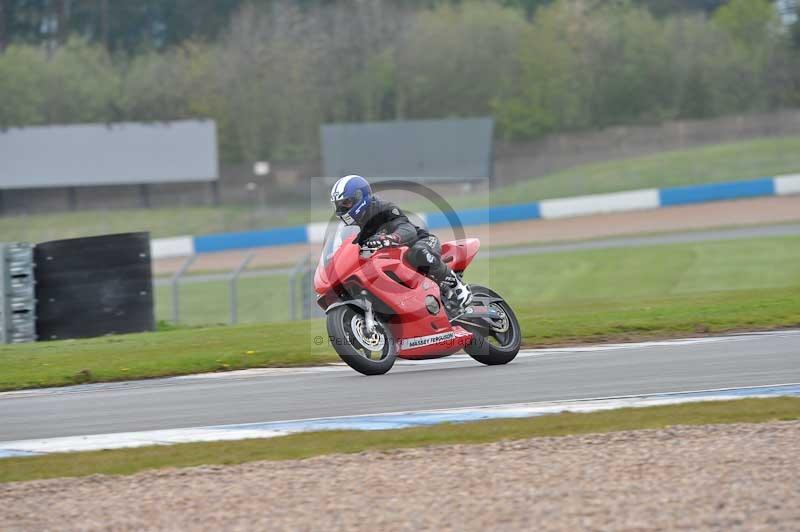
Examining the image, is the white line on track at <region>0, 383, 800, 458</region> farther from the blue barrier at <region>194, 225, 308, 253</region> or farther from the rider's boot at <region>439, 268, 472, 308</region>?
the blue barrier at <region>194, 225, 308, 253</region>

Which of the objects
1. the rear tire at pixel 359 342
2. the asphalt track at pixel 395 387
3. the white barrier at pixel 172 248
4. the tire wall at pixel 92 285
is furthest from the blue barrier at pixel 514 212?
the rear tire at pixel 359 342

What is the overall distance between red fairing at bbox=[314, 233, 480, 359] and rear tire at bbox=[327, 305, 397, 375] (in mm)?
131

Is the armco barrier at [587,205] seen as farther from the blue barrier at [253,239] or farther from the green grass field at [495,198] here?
the green grass field at [495,198]

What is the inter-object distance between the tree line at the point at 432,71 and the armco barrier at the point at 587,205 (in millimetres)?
22499

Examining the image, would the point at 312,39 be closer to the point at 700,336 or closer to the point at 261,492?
the point at 700,336

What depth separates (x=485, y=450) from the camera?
7.40m

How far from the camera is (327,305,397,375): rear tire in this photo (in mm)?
9953

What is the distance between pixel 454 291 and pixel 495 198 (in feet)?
119

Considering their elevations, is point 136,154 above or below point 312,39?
below

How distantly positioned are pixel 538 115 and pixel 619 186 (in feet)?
68.0

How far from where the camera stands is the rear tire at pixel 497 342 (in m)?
10.9

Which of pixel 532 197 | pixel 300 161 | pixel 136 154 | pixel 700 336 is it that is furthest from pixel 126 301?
pixel 300 161

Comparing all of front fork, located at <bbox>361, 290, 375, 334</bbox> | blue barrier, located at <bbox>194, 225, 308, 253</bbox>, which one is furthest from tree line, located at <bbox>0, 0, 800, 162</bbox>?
front fork, located at <bbox>361, 290, 375, 334</bbox>

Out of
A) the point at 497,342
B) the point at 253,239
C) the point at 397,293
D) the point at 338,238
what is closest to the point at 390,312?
the point at 397,293
